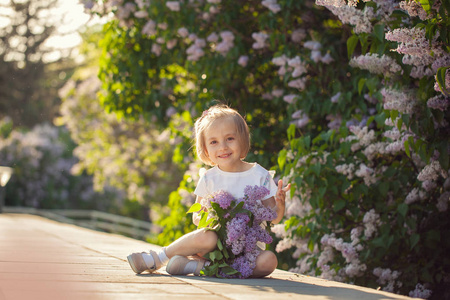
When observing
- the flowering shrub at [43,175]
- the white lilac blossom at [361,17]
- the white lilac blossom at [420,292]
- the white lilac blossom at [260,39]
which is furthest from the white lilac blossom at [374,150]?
the flowering shrub at [43,175]

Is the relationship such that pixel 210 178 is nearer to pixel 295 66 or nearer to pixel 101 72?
pixel 295 66

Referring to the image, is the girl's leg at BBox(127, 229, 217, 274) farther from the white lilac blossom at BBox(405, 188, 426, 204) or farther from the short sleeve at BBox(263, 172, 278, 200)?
the white lilac blossom at BBox(405, 188, 426, 204)

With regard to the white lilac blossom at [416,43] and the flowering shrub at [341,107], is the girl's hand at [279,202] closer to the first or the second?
the flowering shrub at [341,107]

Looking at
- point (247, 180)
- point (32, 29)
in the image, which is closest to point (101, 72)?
point (247, 180)

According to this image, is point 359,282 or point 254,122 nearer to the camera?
point 359,282

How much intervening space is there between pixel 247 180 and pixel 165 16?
10.9 feet

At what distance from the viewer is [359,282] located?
178 inches

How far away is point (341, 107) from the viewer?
16.3 feet

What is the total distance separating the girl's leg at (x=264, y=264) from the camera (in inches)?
125

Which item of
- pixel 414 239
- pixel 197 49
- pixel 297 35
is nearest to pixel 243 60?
pixel 197 49

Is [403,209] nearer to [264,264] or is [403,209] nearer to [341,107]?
[341,107]

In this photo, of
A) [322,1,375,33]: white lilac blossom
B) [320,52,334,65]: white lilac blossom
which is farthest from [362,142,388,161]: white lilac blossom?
[320,52,334,65]: white lilac blossom

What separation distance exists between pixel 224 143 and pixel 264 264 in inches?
27.0

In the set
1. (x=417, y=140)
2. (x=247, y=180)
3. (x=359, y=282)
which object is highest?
(x=417, y=140)
